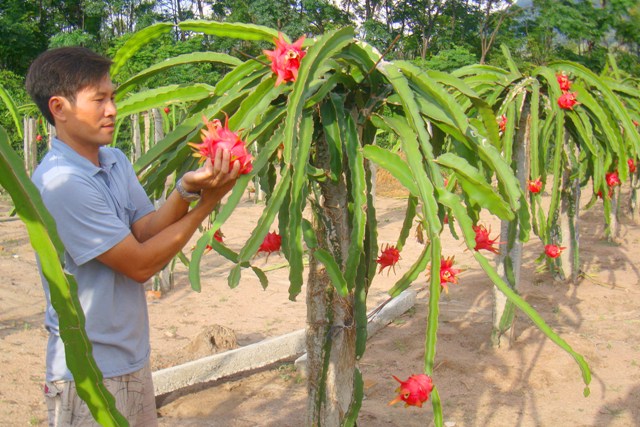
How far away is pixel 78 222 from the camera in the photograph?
158 centimetres


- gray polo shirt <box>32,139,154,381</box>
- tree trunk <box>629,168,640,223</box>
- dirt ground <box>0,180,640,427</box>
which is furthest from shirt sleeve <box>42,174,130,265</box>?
tree trunk <box>629,168,640,223</box>

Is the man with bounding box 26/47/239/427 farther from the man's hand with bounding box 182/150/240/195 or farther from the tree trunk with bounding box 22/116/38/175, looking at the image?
the tree trunk with bounding box 22/116/38/175

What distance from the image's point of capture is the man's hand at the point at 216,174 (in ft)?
4.60

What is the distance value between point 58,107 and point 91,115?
0.27 ft

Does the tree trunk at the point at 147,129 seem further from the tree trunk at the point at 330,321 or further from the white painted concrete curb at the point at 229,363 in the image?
the tree trunk at the point at 330,321

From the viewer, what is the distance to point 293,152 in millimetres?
1544

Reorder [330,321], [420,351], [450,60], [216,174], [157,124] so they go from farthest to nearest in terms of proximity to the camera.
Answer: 1. [450,60]
2. [157,124]
3. [420,351]
4. [330,321]
5. [216,174]

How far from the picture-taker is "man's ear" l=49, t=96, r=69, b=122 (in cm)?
165

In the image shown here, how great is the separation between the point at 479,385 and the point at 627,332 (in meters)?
1.44

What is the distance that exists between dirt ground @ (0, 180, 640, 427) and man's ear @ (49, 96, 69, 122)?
105 cm

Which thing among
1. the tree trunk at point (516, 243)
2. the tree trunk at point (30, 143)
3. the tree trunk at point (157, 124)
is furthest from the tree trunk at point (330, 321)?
the tree trunk at point (30, 143)

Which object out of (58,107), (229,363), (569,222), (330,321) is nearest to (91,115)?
(58,107)

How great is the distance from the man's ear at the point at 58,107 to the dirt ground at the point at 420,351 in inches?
41.3

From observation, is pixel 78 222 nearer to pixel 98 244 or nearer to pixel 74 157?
pixel 98 244
